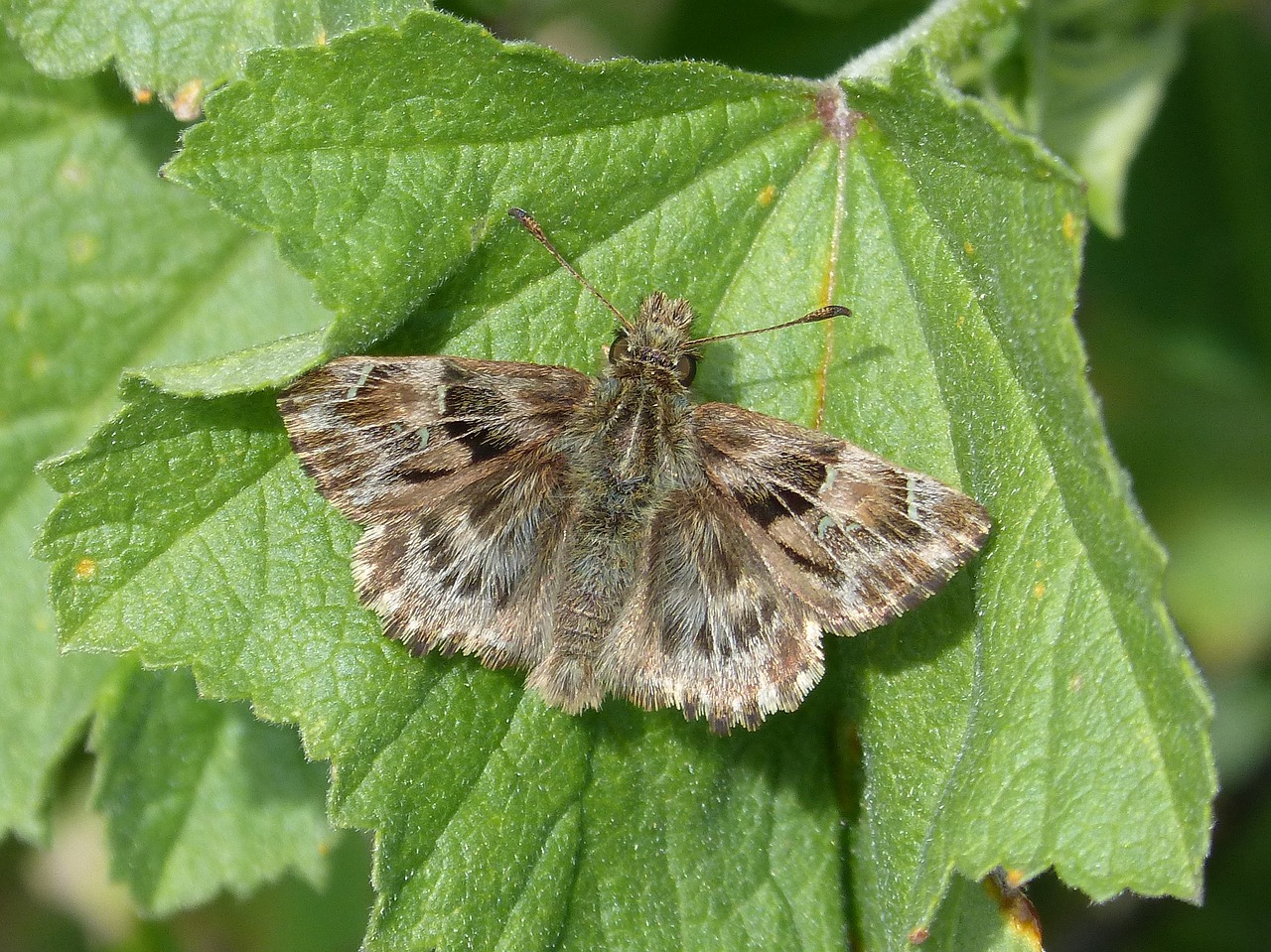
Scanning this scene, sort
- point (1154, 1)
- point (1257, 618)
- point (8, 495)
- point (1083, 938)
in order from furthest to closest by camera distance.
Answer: point (1257, 618) < point (1083, 938) < point (1154, 1) < point (8, 495)

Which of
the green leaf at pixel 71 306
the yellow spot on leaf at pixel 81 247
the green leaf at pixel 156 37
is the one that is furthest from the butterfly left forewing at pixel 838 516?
the yellow spot on leaf at pixel 81 247

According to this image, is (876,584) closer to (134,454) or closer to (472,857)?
(472,857)

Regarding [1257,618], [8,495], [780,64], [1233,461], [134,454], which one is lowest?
[1257,618]

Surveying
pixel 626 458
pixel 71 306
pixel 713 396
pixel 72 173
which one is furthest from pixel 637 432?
pixel 72 173

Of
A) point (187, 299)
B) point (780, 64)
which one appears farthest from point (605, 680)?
point (780, 64)

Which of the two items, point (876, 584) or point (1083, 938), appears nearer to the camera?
point (876, 584)

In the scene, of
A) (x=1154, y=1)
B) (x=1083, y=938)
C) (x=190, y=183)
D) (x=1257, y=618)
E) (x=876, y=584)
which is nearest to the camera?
(x=190, y=183)

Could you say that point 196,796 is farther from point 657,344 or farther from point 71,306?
point 657,344
